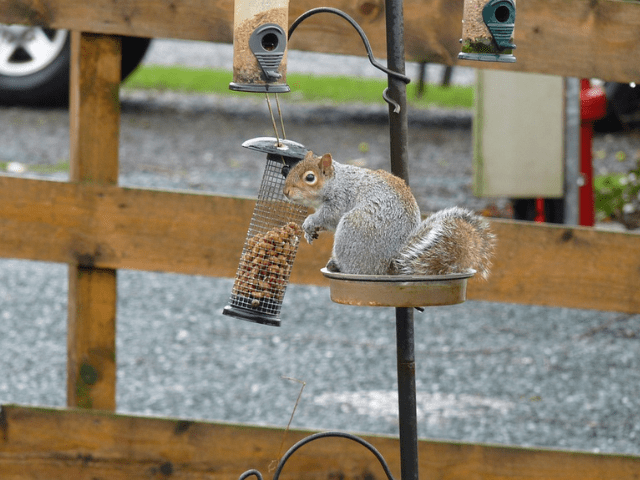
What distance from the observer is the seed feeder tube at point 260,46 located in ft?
4.34

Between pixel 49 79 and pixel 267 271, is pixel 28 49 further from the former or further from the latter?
pixel 267 271

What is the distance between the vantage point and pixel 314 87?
850 centimetres

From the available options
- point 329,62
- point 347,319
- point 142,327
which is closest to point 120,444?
point 142,327

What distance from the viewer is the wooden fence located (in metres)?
2.05

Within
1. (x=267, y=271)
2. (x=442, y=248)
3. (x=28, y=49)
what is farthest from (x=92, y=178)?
(x=28, y=49)

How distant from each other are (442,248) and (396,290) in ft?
0.40

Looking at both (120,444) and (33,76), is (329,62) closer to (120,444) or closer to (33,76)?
(33,76)

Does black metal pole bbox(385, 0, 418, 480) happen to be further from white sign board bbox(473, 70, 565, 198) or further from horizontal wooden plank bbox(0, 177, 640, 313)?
white sign board bbox(473, 70, 565, 198)

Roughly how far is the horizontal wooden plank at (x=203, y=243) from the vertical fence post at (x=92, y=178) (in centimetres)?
4

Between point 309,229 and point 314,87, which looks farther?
point 314,87

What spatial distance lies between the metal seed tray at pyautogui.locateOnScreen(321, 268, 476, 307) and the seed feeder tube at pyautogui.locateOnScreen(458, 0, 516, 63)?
14.5 inches

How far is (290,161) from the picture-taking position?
159cm

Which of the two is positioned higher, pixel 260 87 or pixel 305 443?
pixel 260 87

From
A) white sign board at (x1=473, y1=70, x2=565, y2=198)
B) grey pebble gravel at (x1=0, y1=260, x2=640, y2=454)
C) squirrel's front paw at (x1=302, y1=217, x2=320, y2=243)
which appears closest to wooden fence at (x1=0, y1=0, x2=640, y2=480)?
squirrel's front paw at (x1=302, y1=217, x2=320, y2=243)
